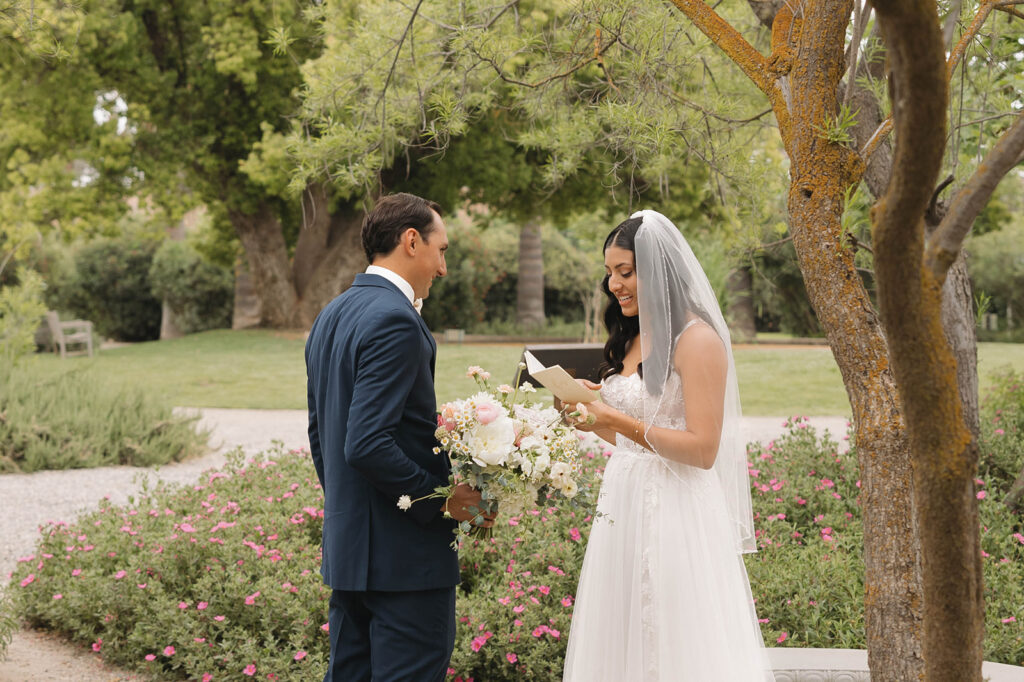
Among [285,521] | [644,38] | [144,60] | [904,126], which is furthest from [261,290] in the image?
[904,126]

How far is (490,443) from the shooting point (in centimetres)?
250

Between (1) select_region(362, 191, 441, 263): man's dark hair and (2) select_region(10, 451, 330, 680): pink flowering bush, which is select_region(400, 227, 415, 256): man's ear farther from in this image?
(2) select_region(10, 451, 330, 680): pink flowering bush

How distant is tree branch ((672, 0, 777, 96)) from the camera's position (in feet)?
9.59

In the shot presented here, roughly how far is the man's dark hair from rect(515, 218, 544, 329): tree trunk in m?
22.9

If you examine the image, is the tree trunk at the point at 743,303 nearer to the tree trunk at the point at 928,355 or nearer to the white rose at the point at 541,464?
the white rose at the point at 541,464

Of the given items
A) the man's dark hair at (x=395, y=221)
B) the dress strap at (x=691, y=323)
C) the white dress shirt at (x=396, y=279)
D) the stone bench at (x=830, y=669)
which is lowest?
the stone bench at (x=830, y=669)

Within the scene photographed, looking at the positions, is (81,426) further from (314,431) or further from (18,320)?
(314,431)

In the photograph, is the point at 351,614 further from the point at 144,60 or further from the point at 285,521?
the point at 144,60

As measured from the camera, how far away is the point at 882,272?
57.9 inches

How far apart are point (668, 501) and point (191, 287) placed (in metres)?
25.9

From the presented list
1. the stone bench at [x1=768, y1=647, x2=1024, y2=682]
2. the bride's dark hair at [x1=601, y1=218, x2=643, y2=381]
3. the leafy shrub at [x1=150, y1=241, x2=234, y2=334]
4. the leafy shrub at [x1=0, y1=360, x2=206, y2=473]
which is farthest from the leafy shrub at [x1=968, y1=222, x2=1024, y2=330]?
the bride's dark hair at [x1=601, y1=218, x2=643, y2=381]

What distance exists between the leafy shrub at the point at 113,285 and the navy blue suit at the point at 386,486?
1037 inches

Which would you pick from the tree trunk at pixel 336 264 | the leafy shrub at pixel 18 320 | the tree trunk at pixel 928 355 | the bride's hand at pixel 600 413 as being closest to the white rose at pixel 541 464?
the bride's hand at pixel 600 413

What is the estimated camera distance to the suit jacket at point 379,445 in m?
2.45
